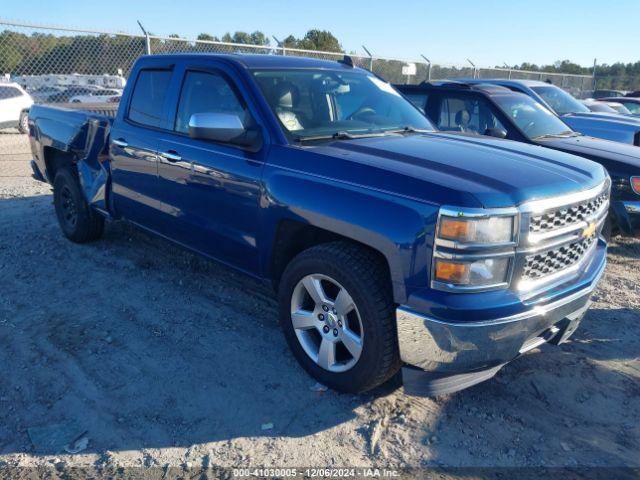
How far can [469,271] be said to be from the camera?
259 centimetres

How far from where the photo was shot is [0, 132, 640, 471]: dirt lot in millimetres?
2783

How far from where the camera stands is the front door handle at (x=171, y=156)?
4021mm

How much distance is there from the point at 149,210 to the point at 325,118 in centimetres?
173

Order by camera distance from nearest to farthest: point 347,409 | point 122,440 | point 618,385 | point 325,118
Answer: point 122,440
point 347,409
point 618,385
point 325,118

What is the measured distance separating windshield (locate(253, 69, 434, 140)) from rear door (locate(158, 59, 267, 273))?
0.74 feet

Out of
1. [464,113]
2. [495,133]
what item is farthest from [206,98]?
[464,113]

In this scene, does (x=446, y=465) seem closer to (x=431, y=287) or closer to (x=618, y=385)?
(x=431, y=287)

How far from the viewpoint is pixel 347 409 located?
3129mm

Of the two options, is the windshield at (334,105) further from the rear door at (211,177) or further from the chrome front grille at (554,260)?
the chrome front grille at (554,260)

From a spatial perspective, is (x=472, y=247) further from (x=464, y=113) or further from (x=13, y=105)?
(x=13, y=105)

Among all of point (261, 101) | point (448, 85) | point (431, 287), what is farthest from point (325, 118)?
point (448, 85)

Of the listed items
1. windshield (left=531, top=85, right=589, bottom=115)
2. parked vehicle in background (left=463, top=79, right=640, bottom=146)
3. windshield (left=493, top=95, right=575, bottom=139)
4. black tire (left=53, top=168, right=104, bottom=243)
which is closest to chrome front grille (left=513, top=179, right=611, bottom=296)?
windshield (left=493, top=95, right=575, bottom=139)

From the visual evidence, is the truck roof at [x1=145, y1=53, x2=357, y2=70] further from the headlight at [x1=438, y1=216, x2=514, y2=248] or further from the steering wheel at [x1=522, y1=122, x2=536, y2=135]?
the steering wheel at [x1=522, y1=122, x2=536, y2=135]

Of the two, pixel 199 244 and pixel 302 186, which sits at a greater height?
pixel 302 186
